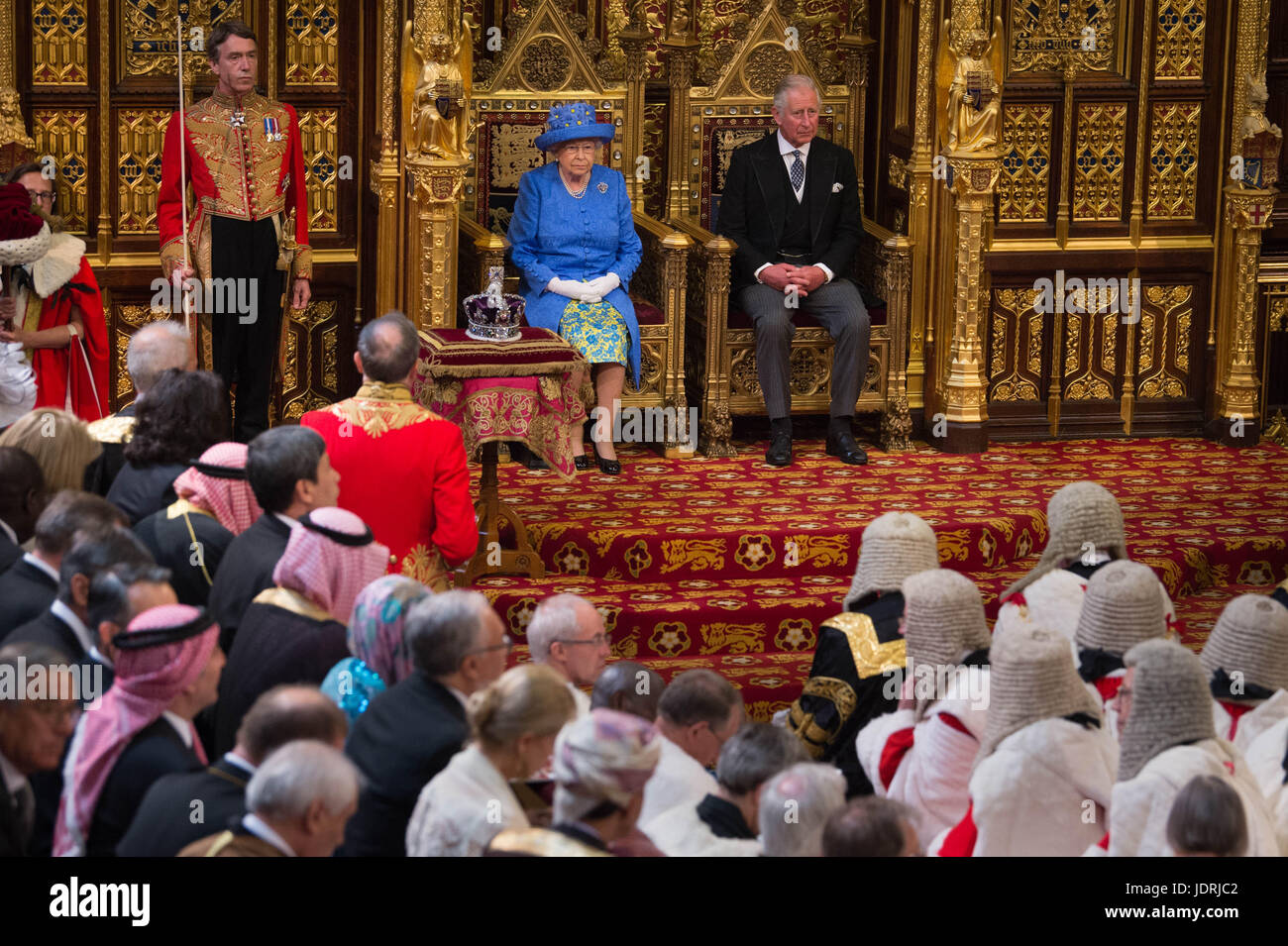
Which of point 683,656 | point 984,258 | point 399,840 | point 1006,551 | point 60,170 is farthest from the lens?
point 984,258

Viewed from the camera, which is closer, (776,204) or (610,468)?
(610,468)

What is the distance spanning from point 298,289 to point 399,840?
16.2 feet

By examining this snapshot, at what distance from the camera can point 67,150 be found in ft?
31.1

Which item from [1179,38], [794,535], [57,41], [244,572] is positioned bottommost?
[794,535]

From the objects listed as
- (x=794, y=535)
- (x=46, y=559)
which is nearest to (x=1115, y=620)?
(x=46, y=559)

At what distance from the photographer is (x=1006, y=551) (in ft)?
28.3

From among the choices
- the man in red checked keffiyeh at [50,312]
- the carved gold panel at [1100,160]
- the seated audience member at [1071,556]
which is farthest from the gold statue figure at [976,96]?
the man in red checked keffiyeh at [50,312]

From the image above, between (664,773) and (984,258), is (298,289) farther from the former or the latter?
(664,773)

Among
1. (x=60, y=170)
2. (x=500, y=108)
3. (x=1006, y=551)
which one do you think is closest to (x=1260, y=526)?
(x=1006, y=551)

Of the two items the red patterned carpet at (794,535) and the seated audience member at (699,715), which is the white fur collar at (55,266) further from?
the seated audience member at (699,715)

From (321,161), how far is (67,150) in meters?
1.15

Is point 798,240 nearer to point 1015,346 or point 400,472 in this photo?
point 1015,346

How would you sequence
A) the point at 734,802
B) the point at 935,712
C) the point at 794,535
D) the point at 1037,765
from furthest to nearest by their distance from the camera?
1. the point at 794,535
2. the point at 935,712
3. the point at 1037,765
4. the point at 734,802

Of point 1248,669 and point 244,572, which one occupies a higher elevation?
point 244,572
